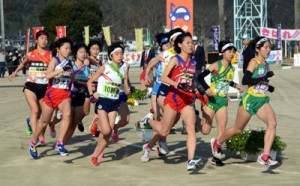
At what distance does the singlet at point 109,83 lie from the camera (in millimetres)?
12211

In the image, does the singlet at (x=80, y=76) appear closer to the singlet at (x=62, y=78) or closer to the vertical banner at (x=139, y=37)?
the singlet at (x=62, y=78)

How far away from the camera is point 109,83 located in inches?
481

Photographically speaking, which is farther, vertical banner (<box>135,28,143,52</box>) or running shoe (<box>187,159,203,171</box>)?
vertical banner (<box>135,28,143,52</box>)

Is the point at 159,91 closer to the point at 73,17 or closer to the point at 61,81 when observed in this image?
the point at 61,81

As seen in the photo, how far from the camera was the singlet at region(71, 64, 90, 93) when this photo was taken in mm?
13750

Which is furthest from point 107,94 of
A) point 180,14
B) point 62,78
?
point 180,14

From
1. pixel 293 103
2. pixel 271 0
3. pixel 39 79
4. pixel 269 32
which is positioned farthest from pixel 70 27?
pixel 39 79

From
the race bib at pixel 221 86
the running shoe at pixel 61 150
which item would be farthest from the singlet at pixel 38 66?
the race bib at pixel 221 86

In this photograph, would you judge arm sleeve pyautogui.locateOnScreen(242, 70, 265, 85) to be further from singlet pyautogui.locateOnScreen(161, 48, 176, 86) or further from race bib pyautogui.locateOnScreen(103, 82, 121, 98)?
singlet pyautogui.locateOnScreen(161, 48, 176, 86)

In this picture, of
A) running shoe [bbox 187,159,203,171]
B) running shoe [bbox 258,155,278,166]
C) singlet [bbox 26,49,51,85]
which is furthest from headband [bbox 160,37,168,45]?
running shoe [bbox 187,159,203,171]

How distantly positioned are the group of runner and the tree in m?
66.2

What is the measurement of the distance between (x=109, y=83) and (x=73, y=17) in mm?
69305

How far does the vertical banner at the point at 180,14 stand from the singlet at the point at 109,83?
31.5 feet

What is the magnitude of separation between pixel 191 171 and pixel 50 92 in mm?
2780
